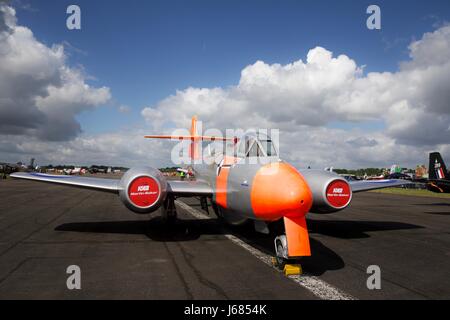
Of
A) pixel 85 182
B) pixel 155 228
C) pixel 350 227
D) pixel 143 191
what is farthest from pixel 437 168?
Answer: pixel 85 182

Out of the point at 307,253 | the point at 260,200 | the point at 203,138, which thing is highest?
the point at 203,138

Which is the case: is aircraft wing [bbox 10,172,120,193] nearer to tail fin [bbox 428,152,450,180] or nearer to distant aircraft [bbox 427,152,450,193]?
distant aircraft [bbox 427,152,450,193]

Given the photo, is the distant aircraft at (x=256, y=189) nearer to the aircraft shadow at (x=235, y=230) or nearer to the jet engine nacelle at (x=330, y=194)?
the jet engine nacelle at (x=330, y=194)

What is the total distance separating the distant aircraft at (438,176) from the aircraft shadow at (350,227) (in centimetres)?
841

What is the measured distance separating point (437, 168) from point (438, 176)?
51 centimetres

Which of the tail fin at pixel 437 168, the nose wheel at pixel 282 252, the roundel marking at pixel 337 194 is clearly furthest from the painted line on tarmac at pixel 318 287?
the tail fin at pixel 437 168

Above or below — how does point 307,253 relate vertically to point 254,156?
below

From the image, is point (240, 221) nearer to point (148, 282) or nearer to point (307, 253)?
point (307, 253)

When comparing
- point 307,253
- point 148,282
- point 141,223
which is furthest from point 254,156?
point 141,223

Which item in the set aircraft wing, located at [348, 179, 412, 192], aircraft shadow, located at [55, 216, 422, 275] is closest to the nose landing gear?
aircraft shadow, located at [55, 216, 422, 275]

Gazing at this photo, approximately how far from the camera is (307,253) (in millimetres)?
5250

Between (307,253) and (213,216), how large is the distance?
7.68 meters

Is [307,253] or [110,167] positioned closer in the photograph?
[307,253]

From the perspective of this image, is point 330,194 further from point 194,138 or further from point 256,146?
point 194,138
